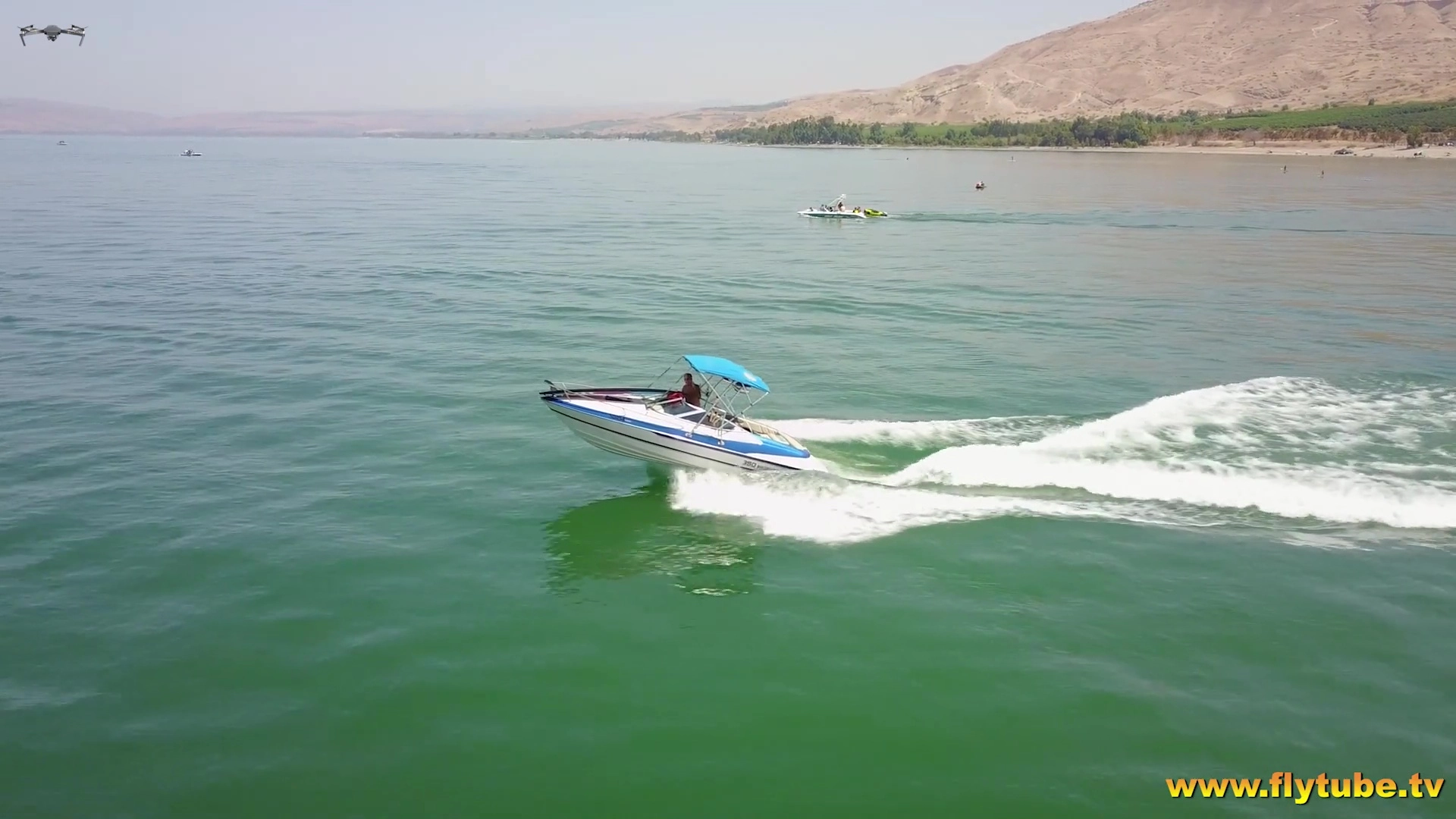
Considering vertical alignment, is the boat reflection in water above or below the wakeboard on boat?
below

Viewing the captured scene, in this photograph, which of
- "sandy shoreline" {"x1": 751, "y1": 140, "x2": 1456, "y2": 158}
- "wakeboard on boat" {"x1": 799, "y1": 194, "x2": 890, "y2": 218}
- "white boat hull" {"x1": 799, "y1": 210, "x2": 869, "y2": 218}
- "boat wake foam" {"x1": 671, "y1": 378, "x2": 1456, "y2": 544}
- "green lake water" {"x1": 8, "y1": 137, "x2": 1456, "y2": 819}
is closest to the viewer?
"green lake water" {"x1": 8, "y1": 137, "x2": 1456, "y2": 819}

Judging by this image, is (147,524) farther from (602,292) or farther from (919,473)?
(602,292)

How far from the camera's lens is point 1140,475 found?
25.2m

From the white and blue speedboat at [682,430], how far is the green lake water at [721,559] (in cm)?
86

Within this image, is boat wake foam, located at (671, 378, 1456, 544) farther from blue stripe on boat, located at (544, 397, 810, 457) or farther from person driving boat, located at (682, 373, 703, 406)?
person driving boat, located at (682, 373, 703, 406)

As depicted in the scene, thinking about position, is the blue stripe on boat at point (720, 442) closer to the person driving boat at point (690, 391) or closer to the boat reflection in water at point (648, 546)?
the person driving boat at point (690, 391)

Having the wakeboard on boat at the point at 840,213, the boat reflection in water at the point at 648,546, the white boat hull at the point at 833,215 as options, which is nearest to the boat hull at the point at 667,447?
the boat reflection in water at the point at 648,546

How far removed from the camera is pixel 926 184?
415 feet

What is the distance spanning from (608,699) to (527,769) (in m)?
2.02

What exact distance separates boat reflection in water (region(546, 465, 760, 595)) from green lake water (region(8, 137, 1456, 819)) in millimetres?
120

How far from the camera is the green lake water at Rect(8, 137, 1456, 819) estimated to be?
14938mm

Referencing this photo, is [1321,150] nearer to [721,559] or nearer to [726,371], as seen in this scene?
[726,371]

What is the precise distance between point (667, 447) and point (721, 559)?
3733 millimetres

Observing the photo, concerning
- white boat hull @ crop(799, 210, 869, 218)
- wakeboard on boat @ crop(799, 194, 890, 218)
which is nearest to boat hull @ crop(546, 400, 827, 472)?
white boat hull @ crop(799, 210, 869, 218)
